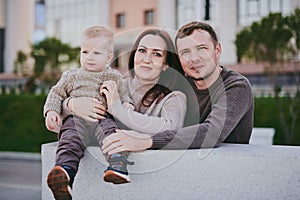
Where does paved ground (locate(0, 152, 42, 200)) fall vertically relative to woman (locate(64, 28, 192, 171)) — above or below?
below

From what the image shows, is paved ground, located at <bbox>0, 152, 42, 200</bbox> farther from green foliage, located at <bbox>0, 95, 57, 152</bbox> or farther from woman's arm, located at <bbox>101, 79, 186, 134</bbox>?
woman's arm, located at <bbox>101, 79, 186, 134</bbox>

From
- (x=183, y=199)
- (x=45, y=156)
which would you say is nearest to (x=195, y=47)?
(x=183, y=199)

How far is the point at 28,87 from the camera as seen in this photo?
13.1m

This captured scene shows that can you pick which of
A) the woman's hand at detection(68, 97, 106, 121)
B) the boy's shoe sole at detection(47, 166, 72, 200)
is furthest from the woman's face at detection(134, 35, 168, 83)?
the boy's shoe sole at detection(47, 166, 72, 200)

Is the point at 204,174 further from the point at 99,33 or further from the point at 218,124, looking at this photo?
the point at 99,33

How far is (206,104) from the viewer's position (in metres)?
2.59

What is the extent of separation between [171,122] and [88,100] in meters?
0.48

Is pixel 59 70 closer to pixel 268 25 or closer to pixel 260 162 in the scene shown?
pixel 268 25

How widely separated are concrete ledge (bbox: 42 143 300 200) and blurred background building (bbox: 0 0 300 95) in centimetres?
1884

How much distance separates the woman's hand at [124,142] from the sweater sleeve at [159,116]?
0.48ft

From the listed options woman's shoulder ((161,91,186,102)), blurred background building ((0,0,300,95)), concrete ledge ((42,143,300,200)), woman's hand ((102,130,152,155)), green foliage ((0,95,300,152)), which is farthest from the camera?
blurred background building ((0,0,300,95))

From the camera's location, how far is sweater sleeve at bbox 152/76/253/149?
90.3 inches

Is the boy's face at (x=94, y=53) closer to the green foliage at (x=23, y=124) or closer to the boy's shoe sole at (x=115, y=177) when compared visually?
the boy's shoe sole at (x=115, y=177)

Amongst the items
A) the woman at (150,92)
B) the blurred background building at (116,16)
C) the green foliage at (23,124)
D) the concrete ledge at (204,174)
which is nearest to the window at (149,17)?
the blurred background building at (116,16)
